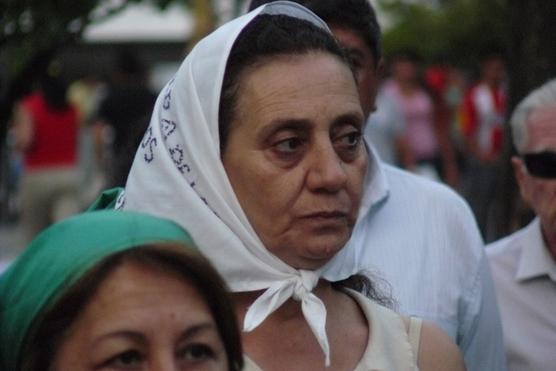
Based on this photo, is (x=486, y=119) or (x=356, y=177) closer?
(x=356, y=177)

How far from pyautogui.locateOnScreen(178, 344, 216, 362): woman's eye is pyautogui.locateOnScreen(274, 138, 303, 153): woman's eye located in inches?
32.6

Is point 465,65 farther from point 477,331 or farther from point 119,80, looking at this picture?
point 477,331

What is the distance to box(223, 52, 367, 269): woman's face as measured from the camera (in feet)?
10.8

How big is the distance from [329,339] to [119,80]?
11.4 meters

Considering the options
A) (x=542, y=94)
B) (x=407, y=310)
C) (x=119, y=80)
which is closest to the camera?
(x=407, y=310)

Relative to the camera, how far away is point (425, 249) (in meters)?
4.43

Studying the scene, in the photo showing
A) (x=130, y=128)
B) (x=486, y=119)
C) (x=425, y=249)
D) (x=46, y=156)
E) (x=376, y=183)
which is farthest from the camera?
(x=486, y=119)

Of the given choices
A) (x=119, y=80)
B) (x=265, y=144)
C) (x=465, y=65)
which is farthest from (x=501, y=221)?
(x=465, y=65)

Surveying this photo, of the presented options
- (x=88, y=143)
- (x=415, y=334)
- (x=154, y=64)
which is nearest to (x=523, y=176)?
(x=415, y=334)

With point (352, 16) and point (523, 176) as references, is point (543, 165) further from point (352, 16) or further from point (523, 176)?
point (352, 16)

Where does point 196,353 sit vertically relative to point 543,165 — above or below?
above

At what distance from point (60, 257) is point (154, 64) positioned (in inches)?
1436

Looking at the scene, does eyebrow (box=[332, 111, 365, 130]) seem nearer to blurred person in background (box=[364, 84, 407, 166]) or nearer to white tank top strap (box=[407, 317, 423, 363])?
white tank top strap (box=[407, 317, 423, 363])

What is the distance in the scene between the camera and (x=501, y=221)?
26.1 ft
